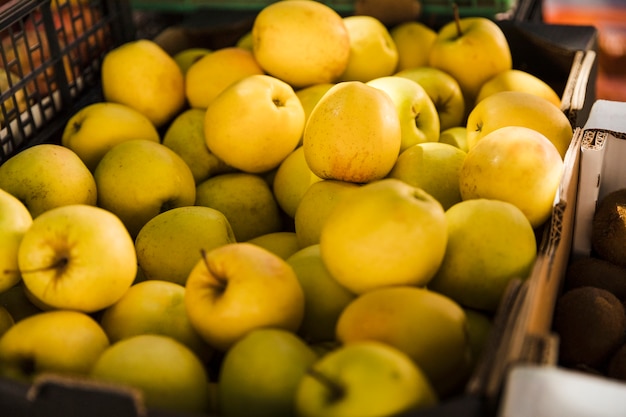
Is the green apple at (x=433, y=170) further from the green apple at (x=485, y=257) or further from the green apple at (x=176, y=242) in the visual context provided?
the green apple at (x=176, y=242)

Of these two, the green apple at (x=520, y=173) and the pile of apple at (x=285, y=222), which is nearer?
the pile of apple at (x=285, y=222)

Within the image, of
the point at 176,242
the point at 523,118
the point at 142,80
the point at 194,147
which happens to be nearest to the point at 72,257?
the point at 176,242

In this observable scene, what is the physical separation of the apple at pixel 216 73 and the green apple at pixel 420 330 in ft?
2.55

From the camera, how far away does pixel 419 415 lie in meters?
0.65

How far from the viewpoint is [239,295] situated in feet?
2.68

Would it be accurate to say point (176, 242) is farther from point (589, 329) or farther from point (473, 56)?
point (473, 56)

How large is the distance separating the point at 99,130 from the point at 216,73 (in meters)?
0.28

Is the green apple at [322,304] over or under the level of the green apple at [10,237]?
under

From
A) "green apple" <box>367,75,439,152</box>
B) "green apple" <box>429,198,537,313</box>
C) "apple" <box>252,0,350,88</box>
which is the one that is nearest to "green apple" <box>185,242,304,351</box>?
"green apple" <box>429,198,537,313</box>

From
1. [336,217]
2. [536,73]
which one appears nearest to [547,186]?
[336,217]

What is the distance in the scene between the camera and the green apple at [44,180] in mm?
1095

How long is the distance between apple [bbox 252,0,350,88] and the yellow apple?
0.06 meters

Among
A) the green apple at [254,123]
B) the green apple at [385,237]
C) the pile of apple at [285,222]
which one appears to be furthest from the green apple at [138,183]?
the green apple at [385,237]

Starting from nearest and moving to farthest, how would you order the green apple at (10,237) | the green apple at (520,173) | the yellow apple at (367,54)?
the green apple at (10,237), the green apple at (520,173), the yellow apple at (367,54)
